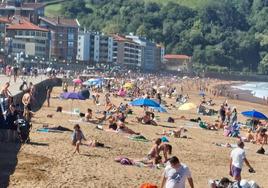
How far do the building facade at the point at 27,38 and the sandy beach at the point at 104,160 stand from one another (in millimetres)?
72079

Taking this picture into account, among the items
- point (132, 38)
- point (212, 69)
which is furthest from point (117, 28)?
point (212, 69)

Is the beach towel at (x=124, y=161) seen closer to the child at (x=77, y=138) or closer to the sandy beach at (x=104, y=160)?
the sandy beach at (x=104, y=160)

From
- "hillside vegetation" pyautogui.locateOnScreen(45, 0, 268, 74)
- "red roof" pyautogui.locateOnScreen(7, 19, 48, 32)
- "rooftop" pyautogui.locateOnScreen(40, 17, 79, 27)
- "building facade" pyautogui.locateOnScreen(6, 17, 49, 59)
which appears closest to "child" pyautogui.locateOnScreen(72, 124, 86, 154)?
"building facade" pyautogui.locateOnScreen(6, 17, 49, 59)

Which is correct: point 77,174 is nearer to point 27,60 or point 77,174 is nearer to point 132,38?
point 27,60

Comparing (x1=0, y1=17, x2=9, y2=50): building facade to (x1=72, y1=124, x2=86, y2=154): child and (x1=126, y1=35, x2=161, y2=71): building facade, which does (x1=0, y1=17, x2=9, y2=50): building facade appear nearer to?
(x1=126, y1=35, x2=161, y2=71): building facade

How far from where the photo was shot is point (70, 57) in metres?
118

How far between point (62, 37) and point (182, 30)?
183 feet

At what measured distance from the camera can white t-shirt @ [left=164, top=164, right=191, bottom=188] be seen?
10.3 meters

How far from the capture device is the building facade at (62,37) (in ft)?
377

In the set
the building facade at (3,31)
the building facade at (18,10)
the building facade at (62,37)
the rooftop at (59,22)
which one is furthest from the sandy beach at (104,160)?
the rooftop at (59,22)

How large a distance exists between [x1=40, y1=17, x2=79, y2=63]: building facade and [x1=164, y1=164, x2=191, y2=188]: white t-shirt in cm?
10267

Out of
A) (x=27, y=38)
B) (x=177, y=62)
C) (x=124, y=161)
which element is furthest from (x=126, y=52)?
(x=124, y=161)

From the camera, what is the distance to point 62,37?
384ft

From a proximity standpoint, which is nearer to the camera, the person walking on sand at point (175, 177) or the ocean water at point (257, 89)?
the person walking on sand at point (175, 177)
